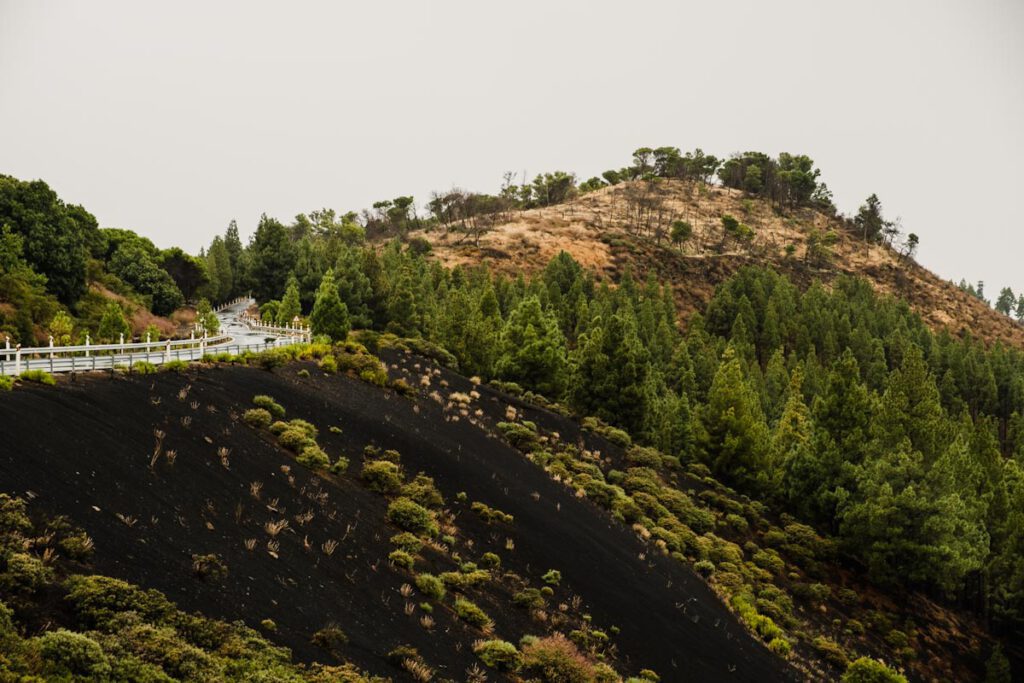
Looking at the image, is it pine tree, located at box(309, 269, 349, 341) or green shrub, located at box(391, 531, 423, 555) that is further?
pine tree, located at box(309, 269, 349, 341)

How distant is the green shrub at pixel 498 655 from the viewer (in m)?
14.8

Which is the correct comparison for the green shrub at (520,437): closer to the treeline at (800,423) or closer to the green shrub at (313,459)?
the treeline at (800,423)

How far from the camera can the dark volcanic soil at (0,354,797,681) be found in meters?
12.8

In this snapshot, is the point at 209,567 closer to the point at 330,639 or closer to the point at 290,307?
the point at 330,639

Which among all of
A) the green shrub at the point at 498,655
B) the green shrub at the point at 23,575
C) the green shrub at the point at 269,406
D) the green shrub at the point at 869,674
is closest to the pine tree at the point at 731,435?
the green shrub at the point at 869,674

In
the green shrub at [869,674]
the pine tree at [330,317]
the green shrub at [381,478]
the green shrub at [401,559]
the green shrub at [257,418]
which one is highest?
the pine tree at [330,317]

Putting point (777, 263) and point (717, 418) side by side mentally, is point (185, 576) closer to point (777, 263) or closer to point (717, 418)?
point (717, 418)

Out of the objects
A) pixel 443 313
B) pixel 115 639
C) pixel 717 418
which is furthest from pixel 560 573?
pixel 443 313

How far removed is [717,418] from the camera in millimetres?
47250

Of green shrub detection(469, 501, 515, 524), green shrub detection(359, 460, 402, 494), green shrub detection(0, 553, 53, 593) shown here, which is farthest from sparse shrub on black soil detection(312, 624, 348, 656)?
green shrub detection(469, 501, 515, 524)

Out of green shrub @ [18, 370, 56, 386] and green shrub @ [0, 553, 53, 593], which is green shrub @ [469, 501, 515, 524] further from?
green shrub @ [0, 553, 53, 593]

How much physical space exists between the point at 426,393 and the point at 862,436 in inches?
1101

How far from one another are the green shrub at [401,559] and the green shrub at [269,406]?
9.00 m

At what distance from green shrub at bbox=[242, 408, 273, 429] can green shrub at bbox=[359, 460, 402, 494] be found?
12.0ft
